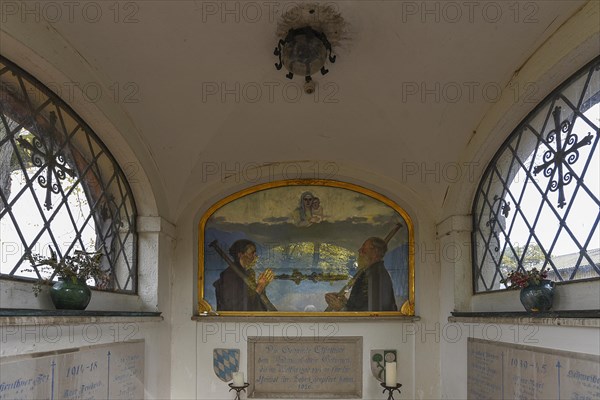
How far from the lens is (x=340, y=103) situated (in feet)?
16.7

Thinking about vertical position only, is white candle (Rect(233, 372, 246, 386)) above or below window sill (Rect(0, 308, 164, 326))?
below

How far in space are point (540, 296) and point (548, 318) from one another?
0.26m

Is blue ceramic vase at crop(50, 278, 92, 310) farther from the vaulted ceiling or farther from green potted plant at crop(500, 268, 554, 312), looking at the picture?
green potted plant at crop(500, 268, 554, 312)

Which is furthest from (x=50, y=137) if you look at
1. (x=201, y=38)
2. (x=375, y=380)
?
(x=375, y=380)

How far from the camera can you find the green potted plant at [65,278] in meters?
3.75

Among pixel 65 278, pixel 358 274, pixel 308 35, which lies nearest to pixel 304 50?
pixel 308 35

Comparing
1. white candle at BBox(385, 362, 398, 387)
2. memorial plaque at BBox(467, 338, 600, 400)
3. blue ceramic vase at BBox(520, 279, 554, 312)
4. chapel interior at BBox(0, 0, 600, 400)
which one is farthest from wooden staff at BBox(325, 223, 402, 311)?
blue ceramic vase at BBox(520, 279, 554, 312)

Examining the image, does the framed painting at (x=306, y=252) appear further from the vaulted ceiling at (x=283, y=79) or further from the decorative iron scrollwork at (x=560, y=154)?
the decorative iron scrollwork at (x=560, y=154)

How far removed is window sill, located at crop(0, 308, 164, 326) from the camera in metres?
3.06

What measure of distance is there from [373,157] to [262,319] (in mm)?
1875

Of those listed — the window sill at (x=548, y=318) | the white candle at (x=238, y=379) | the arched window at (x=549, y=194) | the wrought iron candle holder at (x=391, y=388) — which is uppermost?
the arched window at (x=549, y=194)

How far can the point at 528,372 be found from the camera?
157 inches

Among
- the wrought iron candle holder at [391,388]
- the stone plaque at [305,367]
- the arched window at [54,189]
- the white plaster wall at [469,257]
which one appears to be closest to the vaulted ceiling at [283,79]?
the white plaster wall at [469,257]

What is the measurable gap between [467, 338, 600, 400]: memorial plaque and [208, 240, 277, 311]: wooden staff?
1978 millimetres
